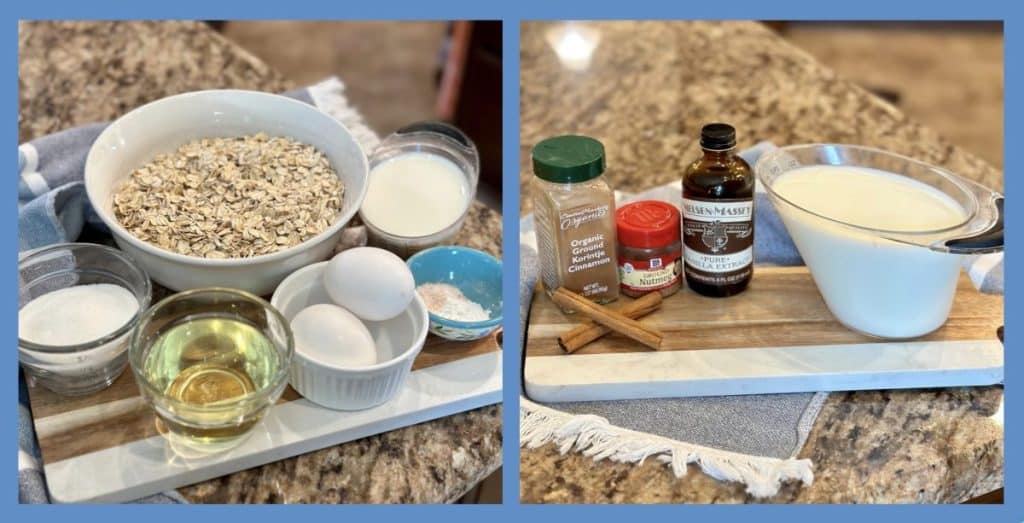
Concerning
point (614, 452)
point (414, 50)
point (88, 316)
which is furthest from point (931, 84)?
point (88, 316)

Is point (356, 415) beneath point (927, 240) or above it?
beneath

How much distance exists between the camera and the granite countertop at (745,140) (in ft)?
3.33

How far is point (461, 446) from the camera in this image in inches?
42.1

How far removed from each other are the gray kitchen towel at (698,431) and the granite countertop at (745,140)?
0.01 metres

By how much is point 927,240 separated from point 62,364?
35.5 inches

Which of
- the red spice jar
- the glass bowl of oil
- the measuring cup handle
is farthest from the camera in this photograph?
the red spice jar

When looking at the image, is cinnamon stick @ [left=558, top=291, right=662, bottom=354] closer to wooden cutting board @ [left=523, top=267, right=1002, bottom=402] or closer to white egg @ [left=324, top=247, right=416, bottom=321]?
wooden cutting board @ [left=523, top=267, right=1002, bottom=402]

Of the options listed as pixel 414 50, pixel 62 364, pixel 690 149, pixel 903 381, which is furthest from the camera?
pixel 414 50

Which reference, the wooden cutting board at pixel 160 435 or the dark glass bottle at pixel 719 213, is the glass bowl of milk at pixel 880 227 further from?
the wooden cutting board at pixel 160 435

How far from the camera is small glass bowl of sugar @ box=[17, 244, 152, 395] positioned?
3.31 ft

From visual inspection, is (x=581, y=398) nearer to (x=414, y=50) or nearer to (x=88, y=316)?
(x=88, y=316)

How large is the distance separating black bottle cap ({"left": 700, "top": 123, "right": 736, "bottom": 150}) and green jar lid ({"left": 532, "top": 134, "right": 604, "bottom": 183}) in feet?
0.40

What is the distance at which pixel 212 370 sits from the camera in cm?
103

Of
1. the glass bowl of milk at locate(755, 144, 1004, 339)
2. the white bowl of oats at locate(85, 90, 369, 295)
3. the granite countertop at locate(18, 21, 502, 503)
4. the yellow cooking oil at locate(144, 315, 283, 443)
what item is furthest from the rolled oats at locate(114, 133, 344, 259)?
the glass bowl of milk at locate(755, 144, 1004, 339)
